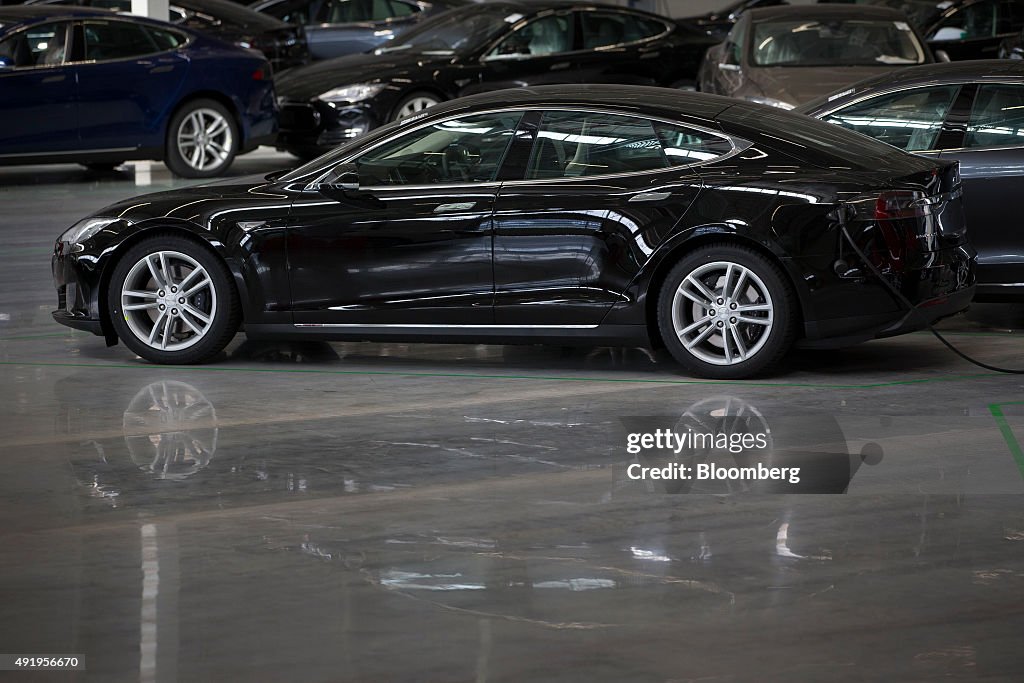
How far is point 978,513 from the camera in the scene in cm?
553

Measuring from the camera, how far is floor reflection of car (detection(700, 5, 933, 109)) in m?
14.3

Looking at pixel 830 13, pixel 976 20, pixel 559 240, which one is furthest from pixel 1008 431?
pixel 976 20

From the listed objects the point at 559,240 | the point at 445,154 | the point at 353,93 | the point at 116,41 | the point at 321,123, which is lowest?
the point at 559,240

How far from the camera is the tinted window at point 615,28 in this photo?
1852 centimetres

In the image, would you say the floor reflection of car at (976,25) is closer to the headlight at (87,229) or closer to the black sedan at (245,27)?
the black sedan at (245,27)

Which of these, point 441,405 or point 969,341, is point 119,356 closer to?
point 441,405

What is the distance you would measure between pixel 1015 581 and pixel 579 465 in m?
1.84

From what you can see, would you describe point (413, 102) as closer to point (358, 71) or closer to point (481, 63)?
point (358, 71)

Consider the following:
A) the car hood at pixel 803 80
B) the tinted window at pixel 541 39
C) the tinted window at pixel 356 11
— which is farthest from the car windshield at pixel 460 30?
the car hood at pixel 803 80

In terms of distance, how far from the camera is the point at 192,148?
16469mm

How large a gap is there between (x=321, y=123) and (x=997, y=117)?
929cm

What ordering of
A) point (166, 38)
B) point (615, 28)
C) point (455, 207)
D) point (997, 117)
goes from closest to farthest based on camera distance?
point (455, 207) < point (997, 117) < point (166, 38) < point (615, 28)

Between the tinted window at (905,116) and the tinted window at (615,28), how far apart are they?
959cm

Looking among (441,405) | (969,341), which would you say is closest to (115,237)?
(441,405)
